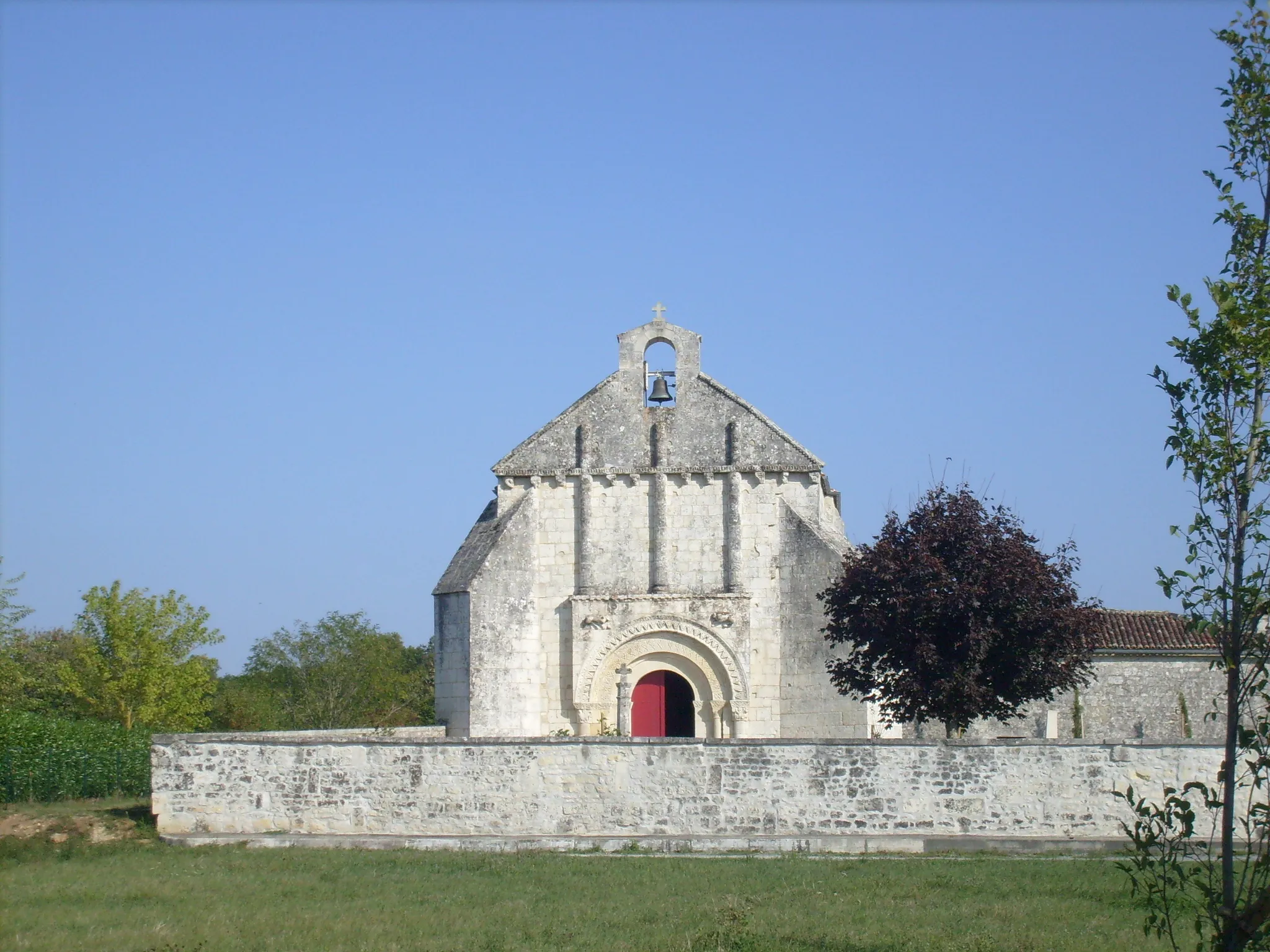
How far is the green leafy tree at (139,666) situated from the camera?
38.1 meters

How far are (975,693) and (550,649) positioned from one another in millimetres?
8053

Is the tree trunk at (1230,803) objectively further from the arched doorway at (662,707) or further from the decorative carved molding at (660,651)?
the arched doorway at (662,707)

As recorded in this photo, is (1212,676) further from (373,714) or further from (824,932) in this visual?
(373,714)

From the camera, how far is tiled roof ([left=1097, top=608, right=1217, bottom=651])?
34344 mm

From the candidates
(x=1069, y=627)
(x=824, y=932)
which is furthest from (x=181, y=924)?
(x=1069, y=627)

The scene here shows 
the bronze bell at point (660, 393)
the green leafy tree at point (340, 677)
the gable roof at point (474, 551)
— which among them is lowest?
the green leafy tree at point (340, 677)

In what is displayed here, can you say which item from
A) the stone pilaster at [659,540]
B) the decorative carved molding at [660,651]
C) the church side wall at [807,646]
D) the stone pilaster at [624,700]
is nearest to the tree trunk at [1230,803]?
the church side wall at [807,646]

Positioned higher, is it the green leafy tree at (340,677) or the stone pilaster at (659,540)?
the stone pilaster at (659,540)

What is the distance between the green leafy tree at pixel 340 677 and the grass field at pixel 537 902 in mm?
29493

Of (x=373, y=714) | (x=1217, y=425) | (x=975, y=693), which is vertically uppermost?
(x=1217, y=425)

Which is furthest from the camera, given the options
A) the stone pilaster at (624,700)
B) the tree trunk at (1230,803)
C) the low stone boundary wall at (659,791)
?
the stone pilaster at (624,700)

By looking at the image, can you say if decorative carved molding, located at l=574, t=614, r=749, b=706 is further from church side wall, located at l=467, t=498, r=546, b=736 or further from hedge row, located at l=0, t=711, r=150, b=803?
hedge row, located at l=0, t=711, r=150, b=803

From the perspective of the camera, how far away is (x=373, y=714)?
168 feet

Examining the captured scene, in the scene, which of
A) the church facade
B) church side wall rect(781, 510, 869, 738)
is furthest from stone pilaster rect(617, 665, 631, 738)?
church side wall rect(781, 510, 869, 738)
